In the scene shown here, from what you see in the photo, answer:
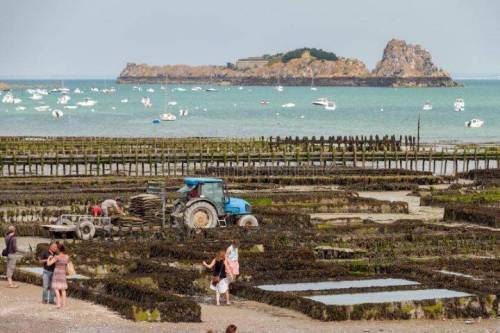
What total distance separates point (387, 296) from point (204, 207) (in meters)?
15.3

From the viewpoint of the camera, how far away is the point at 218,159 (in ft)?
312

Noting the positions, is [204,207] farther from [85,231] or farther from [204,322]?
[204,322]

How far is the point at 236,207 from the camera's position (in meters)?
50.4

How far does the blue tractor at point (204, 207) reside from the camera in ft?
159

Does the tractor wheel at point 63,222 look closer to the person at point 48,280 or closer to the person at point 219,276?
the person at point 219,276

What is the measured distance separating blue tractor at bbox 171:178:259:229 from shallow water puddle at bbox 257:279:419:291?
1213 centimetres

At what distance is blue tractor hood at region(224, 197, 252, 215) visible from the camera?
5022 centimetres

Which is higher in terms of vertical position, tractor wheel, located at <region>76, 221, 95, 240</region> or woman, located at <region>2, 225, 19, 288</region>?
woman, located at <region>2, 225, 19, 288</region>

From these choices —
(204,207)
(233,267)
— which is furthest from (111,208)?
(233,267)

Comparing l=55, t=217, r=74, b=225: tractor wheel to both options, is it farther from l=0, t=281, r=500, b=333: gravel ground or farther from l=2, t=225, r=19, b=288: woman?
l=0, t=281, r=500, b=333: gravel ground

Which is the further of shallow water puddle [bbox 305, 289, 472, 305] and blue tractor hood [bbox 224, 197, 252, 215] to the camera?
blue tractor hood [bbox 224, 197, 252, 215]

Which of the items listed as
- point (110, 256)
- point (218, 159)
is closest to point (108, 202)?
point (110, 256)

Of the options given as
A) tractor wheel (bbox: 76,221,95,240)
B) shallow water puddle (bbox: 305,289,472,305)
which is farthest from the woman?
tractor wheel (bbox: 76,221,95,240)

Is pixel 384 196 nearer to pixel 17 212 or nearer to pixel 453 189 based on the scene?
pixel 453 189
